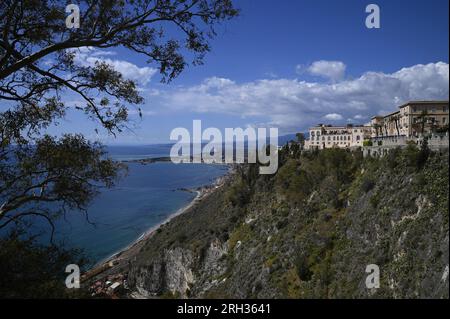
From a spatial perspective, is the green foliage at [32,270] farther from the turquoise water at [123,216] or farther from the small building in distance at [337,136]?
the small building in distance at [337,136]

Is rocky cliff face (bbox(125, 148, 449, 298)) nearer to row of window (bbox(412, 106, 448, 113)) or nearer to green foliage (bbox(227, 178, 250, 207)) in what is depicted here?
green foliage (bbox(227, 178, 250, 207))

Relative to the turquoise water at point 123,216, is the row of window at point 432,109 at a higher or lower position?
higher

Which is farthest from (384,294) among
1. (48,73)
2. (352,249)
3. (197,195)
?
(197,195)

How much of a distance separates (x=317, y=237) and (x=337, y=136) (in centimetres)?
3355

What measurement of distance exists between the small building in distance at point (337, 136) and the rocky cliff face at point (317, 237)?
9.94 m

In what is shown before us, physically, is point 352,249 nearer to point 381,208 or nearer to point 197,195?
point 381,208

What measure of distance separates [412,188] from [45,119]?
59.8 feet

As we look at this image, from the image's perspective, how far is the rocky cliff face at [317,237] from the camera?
579 inches

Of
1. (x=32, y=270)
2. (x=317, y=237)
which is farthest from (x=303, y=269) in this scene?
(x=32, y=270)

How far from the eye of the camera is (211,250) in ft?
119

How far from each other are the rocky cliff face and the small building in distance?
32.6 ft

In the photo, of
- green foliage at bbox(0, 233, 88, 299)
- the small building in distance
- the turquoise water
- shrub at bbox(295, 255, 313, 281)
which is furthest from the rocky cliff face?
the small building in distance

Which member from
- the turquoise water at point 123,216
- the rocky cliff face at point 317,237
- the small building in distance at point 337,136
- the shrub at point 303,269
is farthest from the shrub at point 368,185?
the small building in distance at point 337,136

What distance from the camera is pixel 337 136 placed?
54312 millimetres
